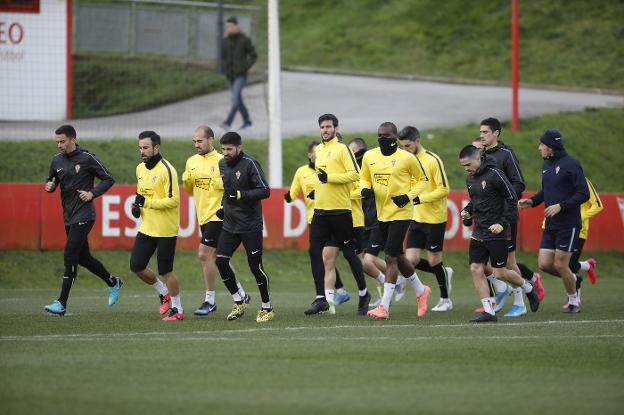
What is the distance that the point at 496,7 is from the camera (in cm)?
4875

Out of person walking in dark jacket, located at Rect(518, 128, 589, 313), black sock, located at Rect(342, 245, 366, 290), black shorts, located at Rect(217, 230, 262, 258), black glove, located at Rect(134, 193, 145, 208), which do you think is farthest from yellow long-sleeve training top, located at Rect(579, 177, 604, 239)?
black glove, located at Rect(134, 193, 145, 208)

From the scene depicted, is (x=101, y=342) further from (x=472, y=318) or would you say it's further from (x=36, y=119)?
(x=36, y=119)

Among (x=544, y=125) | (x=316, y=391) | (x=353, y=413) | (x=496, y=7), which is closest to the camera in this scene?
(x=353, y=413)

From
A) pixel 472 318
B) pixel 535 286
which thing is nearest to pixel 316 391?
pixel 472 318

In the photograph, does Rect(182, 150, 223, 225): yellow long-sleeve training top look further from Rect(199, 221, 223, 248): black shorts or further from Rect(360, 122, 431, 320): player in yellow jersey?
Rect(360, 122, 431, 320): player in yellow jersey

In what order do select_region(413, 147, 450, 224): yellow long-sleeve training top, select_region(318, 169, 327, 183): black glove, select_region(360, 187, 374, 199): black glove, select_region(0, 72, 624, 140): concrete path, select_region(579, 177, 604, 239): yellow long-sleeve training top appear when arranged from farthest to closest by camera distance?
select_region(0, 72, 624, 140): concrete path, select_region(579, 177, 604, 239): yellow long-sleeve training top, select_region(413, 147, 450, 224): yellow long-sleeve training top, select_region(318, 169, 327, 183): black glove, select_region(360, 187, 374, 199): black glove

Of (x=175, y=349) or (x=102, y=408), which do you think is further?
(x=175, y=349)

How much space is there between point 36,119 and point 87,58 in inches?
202

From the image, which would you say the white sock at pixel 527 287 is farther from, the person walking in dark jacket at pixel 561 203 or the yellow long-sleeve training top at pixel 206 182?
the yellow long-sleeve training top at pixel 206 182

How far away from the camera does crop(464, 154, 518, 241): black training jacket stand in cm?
1452

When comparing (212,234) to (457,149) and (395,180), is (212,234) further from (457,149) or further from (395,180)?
(457,149)

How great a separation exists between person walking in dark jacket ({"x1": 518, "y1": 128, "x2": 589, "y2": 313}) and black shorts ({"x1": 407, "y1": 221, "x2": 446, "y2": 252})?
1640 millimetres

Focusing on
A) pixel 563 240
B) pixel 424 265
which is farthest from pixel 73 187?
pixel 563 240

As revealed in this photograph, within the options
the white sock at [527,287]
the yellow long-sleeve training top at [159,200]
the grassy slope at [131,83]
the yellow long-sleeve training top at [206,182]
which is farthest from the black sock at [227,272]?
the grassy slope at [131,83]
